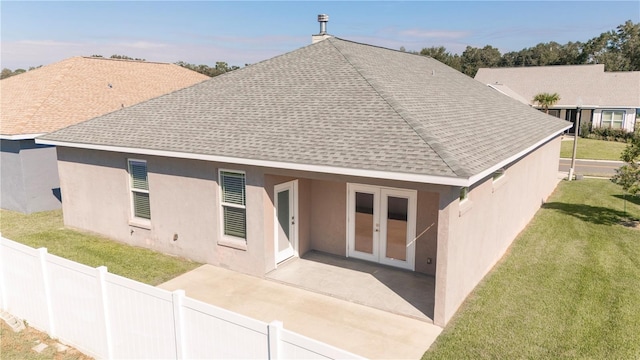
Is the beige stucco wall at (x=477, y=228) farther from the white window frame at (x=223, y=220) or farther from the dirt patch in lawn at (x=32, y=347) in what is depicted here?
the dirt patch in lawn at (x=32, y=347)

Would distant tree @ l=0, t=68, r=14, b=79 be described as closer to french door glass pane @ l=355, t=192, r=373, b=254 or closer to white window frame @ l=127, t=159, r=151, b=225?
white window frame @ l=127, t=159, r=151, b=225

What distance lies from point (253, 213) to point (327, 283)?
2461 millimetres

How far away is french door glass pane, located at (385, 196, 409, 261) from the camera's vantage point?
11.1m

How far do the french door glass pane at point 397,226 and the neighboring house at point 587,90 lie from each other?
33.1 metres

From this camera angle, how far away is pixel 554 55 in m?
82.2

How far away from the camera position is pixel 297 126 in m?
10.9

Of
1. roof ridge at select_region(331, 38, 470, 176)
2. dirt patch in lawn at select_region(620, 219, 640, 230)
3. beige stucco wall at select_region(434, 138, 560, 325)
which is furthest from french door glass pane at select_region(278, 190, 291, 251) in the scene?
dirt patch in lawn at select_region(620, 219, 640, 230)

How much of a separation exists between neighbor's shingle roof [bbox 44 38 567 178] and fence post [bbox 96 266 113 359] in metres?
4.08

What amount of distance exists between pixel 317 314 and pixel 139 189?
7131 millimetres

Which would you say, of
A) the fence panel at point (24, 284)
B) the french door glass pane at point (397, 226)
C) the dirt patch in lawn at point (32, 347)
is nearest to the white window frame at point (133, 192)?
the fence panel at point (24, 284)

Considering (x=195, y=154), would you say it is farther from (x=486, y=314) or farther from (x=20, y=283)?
(x=486, y=314)

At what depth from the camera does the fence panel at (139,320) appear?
6.60 meters

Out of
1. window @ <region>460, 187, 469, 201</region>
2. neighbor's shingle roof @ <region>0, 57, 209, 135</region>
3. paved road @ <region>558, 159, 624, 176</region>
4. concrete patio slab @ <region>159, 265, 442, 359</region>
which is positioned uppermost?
neighbor's shingle roof @ <region>0, 57, 209, 135</region>

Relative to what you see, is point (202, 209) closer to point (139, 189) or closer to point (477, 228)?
point (139, 189)
